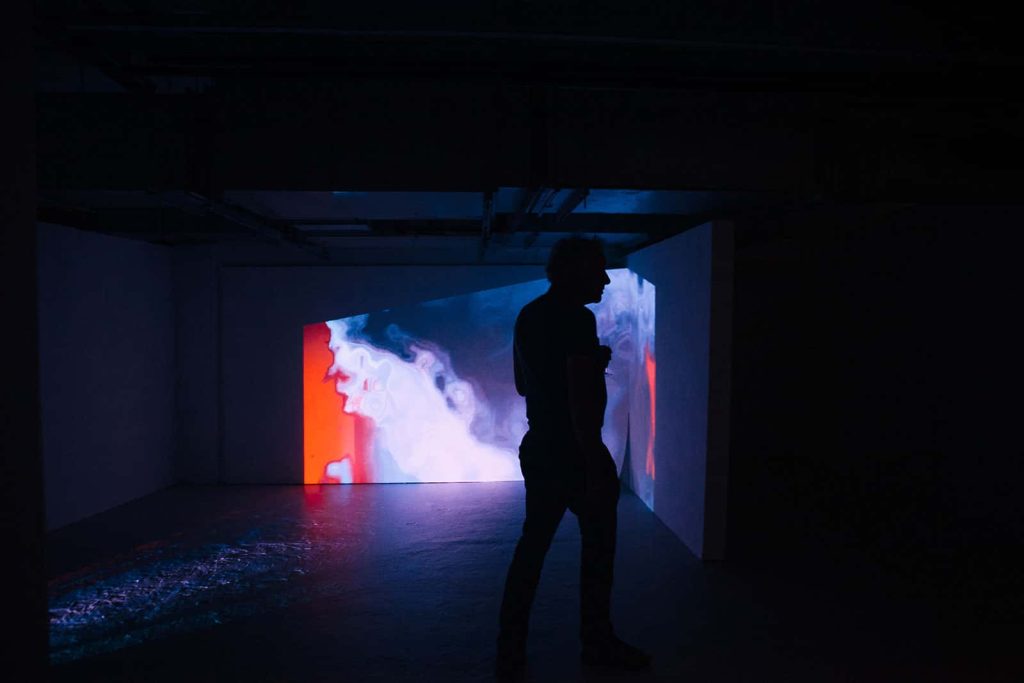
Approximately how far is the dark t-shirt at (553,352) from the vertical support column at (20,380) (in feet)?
5.24

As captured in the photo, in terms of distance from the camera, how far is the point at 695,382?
4.10 m

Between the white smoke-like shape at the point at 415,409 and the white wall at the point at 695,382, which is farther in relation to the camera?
the white smoke-like shape at the point at 415,409

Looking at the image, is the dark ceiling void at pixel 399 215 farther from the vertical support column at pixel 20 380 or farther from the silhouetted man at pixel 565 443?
the vertical support column at pixel 20 380

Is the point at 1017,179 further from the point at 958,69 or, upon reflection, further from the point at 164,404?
the point at 164,404

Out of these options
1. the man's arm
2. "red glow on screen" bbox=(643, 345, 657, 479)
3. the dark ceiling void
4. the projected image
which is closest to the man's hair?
the man's arm

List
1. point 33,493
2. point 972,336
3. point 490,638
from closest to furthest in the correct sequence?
point 33,493 → point 490,638 → point 972,336

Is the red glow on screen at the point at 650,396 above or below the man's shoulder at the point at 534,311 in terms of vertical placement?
below

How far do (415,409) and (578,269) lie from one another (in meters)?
4.02

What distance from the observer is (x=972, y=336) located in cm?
532

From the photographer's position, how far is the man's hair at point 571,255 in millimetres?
2482

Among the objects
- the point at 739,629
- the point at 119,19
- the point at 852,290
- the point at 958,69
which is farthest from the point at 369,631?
the point at 852,290

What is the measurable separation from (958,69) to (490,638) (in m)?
3.32

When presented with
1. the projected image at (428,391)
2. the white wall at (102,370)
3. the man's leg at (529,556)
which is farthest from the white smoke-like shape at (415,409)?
the man's leg at (529,556)

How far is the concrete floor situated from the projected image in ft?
4.56
